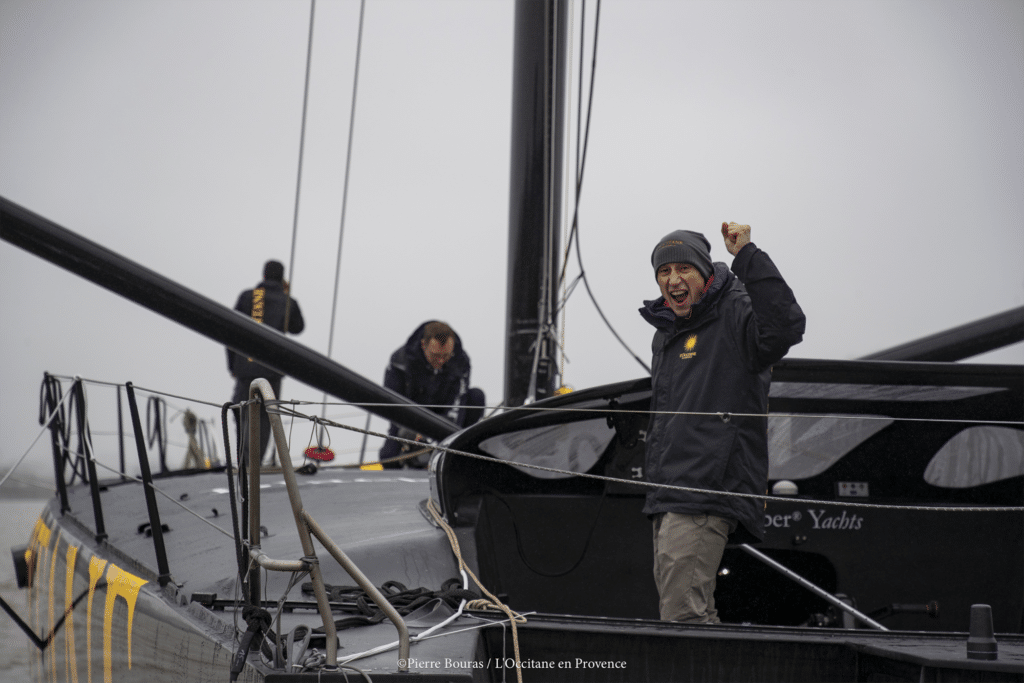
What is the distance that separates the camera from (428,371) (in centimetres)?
487

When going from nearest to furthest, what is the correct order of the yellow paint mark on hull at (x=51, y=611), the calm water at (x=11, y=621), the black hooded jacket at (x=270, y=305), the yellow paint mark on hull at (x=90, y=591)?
the yellow paint mark on hull at (x=90, y=591)
the yellow paint mark on hull at (x=51, y=611)
the black hooded jacket at (x=270, y=305)
the calm water at (x=11, y=621)

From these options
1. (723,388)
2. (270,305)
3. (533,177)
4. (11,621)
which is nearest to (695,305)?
(723,388)

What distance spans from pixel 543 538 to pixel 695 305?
0.94 m

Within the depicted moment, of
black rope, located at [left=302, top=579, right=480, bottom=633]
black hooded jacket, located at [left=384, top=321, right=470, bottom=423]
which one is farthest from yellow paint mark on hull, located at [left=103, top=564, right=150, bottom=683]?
black hooded jacket, located at [left=384, top=321, right=470, bottom=423]

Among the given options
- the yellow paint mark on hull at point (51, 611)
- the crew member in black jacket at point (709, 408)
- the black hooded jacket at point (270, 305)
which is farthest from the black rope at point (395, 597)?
the black hooded jacket at point (270, 305)

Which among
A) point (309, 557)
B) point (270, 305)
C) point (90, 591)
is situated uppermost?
point (270, 305)

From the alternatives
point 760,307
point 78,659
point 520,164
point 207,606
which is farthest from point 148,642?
point 520,164

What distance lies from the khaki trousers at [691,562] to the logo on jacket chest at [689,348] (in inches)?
16.0

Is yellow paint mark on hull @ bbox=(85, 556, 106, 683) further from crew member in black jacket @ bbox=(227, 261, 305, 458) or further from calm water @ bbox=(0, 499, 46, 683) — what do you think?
crew member in black jacket @ bbox=(227, 261, 305, 458)

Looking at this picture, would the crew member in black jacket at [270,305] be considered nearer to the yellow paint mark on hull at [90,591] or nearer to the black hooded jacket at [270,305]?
the black hooded jacket at [270,305]

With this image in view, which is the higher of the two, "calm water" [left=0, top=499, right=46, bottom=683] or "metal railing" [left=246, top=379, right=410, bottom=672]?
"metal railing" [left=246, top=379, right=410, bottom=672]

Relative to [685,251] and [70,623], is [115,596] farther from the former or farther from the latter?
[685,251]

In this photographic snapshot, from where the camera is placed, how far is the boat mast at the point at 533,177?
403 cm

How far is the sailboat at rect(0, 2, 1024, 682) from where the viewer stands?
208cm
